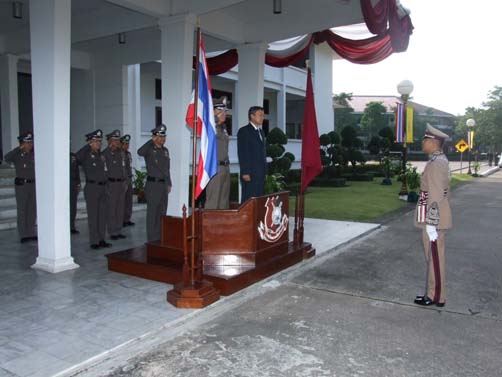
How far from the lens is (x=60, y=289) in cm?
488

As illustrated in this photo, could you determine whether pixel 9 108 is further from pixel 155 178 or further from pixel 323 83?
pixel 323 83

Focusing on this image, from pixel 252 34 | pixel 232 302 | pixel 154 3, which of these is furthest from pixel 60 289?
pixel 252 34

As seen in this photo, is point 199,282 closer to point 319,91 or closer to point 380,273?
point 380,273

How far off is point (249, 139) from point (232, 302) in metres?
2.20

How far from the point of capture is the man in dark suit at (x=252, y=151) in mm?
5992

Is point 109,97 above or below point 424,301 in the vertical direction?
above

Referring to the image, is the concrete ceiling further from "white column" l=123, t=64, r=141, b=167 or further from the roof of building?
the roof of building

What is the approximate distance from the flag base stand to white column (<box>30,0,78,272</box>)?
1.85m

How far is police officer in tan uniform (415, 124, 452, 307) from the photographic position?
14.4 feet

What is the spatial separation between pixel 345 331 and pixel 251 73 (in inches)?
244

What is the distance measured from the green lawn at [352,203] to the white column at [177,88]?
408cm

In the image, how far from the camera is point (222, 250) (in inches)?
209

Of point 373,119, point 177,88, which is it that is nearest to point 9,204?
point 177,88

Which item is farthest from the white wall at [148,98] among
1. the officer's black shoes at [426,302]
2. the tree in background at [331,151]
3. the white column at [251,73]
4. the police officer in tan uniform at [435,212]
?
the officer's black shoes at [426,302]
